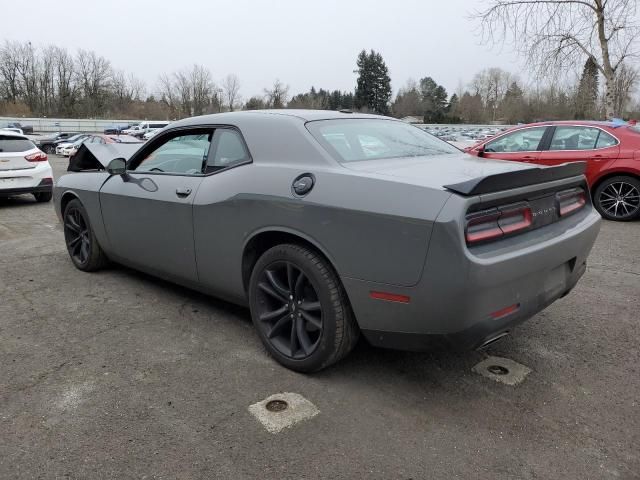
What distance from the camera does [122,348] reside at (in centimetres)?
328

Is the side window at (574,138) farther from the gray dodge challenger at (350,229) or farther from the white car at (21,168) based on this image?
the white car at (21,168)

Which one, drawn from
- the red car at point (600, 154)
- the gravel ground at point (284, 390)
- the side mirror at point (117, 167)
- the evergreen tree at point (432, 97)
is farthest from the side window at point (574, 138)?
the evergreen tree at point (432, 97)

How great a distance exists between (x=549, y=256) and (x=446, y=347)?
74cm

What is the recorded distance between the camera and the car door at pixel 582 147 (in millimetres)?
7500

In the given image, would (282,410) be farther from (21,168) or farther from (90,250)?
(21,168)

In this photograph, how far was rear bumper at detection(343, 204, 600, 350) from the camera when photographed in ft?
7.31

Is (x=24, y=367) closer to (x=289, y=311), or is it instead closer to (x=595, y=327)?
(x=289, y=311)

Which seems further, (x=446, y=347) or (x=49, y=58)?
(x=49, y=58)

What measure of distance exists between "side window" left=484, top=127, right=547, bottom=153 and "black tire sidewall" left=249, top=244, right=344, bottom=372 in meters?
6.53

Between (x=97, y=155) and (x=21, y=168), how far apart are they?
5745 millimetres

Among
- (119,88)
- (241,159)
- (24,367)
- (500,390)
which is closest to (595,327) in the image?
(500,390)

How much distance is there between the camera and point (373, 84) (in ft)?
301

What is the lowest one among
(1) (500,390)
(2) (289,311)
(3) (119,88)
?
(1) (500,390)

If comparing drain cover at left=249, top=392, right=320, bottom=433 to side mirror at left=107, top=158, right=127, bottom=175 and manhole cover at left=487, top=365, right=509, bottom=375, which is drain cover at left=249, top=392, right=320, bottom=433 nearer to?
manhole cover at left=487, top=365, right=509, bottom=375
